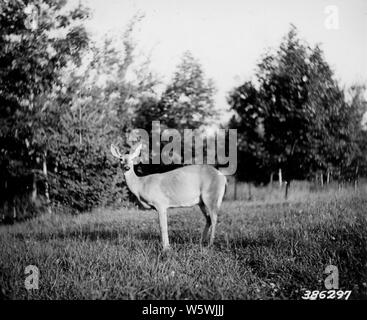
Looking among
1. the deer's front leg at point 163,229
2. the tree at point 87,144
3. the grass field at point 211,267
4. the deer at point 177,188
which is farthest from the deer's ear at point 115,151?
the tree at point 87,144

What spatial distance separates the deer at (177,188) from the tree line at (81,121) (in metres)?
7.34

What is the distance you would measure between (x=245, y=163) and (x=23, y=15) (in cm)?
1430

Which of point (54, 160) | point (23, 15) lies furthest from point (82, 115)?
point (23, 15)

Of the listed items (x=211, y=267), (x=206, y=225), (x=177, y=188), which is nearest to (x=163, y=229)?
(x=177, y=188)

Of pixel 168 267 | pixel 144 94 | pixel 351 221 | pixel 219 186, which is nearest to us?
pixel 168 267

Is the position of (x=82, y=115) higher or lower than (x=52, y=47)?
lower

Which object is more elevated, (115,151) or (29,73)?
(29,73)

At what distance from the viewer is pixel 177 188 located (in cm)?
589

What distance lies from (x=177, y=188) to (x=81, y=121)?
807 cm

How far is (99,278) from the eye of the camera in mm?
3727

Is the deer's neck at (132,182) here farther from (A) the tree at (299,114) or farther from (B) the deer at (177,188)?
(A) the tree at (299,114)

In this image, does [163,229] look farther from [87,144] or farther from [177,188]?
[87,144]

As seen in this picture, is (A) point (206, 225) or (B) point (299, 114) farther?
(B) point (299, 114)
